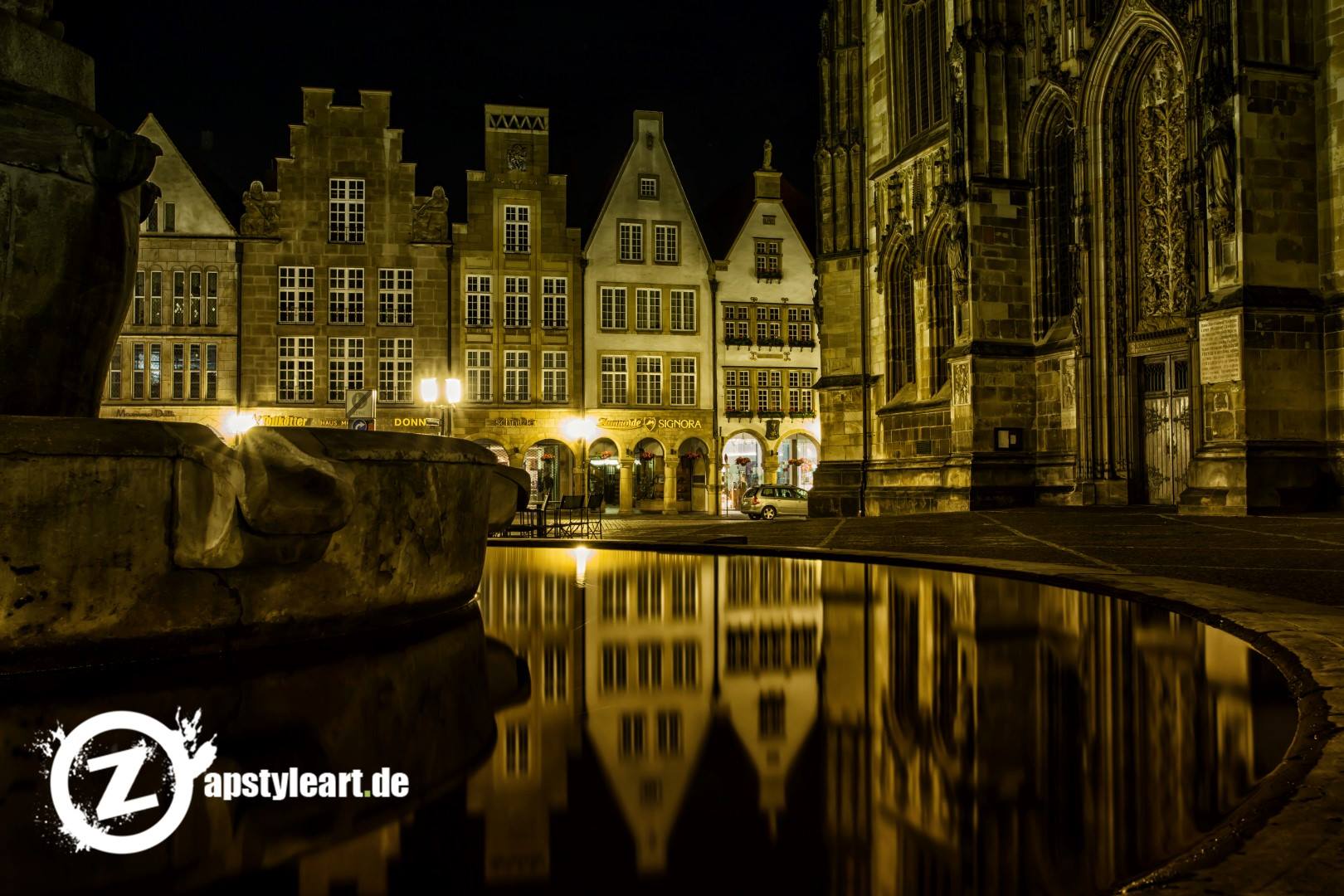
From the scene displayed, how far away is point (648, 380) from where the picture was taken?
40.3m

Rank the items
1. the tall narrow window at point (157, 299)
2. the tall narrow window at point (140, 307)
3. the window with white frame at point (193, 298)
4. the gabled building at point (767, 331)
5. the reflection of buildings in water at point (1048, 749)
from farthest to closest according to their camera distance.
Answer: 1. the gabled building at point (767, 331)
2. the window with white frame at point (193, 298)
3. the tall narrow window at point (157, 299)
4. the tall narrow window at point (140, 307)
5. the reflection of buildings in water at point (1048, 749)

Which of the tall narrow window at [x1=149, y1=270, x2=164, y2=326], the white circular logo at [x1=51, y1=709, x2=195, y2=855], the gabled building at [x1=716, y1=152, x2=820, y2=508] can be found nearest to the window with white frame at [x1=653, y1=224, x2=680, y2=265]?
the gabled building at [x1=716, y1=152, x2=820, y2=508]

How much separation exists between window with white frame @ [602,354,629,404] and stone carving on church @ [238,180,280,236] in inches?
508

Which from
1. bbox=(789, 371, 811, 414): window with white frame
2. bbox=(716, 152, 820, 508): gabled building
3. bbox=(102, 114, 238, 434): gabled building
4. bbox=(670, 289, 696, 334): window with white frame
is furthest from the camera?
bbox=(789, 371, 811, 414): window with white frame

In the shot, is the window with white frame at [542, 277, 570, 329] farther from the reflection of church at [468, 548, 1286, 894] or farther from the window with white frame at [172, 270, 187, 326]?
the reflection of church at [468, 548, 1286, 894]

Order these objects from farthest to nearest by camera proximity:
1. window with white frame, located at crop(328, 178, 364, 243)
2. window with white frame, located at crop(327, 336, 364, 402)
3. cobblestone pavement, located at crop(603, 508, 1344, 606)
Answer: window with white frame, located at crop(328, 178, 364, 243) → window with white frame, located at crop(327, 336, 364, 402) → cobblestone pavement, located at crop(603, 508, 1344, 606)

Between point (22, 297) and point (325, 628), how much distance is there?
2066 millimetres

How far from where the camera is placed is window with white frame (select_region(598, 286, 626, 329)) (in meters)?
39.9

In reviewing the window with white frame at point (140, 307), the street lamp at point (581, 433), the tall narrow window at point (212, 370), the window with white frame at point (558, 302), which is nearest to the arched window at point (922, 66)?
the window with white frame at point (558, 302)

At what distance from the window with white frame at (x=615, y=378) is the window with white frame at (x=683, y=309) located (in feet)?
8.39

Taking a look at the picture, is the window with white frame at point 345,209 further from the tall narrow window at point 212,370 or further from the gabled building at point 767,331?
the gabled building at point 767,331

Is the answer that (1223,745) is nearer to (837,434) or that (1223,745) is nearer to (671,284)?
(837,434)

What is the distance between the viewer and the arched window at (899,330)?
2709 cm

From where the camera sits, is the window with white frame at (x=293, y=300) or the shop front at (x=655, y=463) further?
the shop front at (x=655, y=463)
